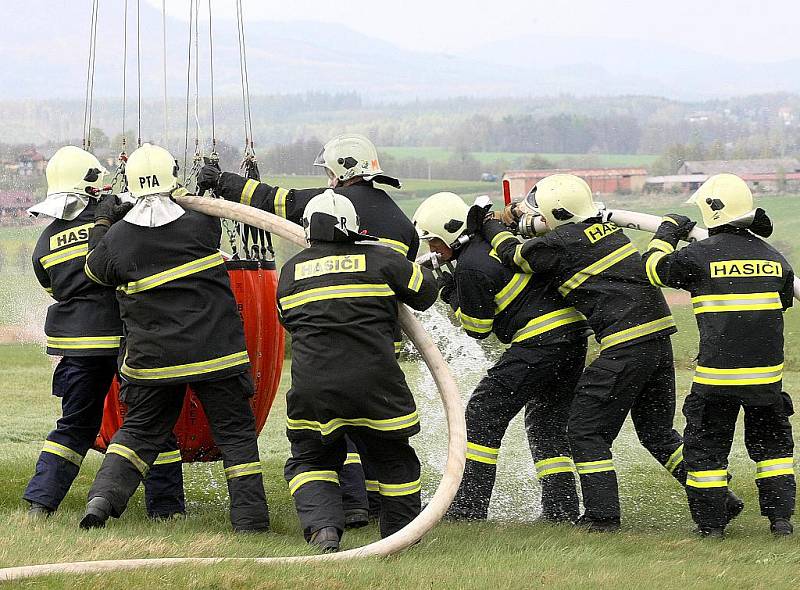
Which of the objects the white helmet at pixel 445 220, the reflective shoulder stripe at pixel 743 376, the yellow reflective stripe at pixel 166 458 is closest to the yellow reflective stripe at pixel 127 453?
the yellow reflective stripe at pixel 166 458

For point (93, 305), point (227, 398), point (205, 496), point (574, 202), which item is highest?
point (574, 202)

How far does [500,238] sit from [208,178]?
1.79 m

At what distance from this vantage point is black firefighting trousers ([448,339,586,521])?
6.84m

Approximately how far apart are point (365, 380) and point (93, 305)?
1930mm

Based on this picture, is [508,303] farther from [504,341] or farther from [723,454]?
[723,454]

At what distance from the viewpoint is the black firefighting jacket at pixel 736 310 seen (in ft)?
20.3

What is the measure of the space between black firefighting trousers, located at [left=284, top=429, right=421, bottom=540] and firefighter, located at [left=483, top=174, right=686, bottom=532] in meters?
1.27

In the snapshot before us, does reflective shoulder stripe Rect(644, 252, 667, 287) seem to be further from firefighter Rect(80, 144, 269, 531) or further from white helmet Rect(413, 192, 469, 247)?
firefighter Rect(80, 144, 269, 531)

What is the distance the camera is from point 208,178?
6.74 m

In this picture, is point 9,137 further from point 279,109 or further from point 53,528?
point 53,528

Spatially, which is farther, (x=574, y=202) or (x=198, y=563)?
(x=574, y=202)

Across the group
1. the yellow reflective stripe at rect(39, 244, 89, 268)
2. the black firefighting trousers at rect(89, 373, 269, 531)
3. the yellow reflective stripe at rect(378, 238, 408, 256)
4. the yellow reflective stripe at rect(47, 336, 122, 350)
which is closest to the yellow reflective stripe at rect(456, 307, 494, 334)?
the yellow reflective stripe at rect(378, 238, 408, 256)

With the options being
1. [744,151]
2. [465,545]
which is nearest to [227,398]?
[465,545]

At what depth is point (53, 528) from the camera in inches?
227
